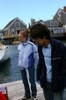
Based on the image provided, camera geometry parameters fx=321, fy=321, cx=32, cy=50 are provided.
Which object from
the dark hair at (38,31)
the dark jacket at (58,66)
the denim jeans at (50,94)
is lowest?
the denim jeans at (50,94)

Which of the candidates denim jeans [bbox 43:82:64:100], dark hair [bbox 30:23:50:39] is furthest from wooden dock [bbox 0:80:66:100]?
dark hair [bbox 30:23:50:39]

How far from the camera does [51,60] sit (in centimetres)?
373

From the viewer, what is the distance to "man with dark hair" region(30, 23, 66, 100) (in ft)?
11.8

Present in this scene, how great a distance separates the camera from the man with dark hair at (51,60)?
3.59m

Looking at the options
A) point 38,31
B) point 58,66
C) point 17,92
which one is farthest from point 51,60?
point 17,92

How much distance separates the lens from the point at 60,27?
74.5 m

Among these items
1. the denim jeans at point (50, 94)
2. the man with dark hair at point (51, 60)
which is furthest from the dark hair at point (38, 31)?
the denim jeans at point (50, 94)

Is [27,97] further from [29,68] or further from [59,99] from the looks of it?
[59,99]

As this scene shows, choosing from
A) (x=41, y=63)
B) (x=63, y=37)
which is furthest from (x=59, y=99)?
(x=63, y=37)

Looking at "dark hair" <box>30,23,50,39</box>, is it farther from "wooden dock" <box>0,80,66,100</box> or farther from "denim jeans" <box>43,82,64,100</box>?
"wooden dock" <box>0,80,66,100</box>

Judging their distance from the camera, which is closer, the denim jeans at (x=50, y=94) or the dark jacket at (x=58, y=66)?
the dark jacket at (x=58, y=66)

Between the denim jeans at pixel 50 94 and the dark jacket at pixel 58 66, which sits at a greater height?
the dark jacket at pixel 58 66

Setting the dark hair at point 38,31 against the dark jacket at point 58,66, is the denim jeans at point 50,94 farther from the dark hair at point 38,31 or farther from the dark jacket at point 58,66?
the dark hair at point 38,31

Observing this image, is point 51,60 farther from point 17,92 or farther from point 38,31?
point 17,92
